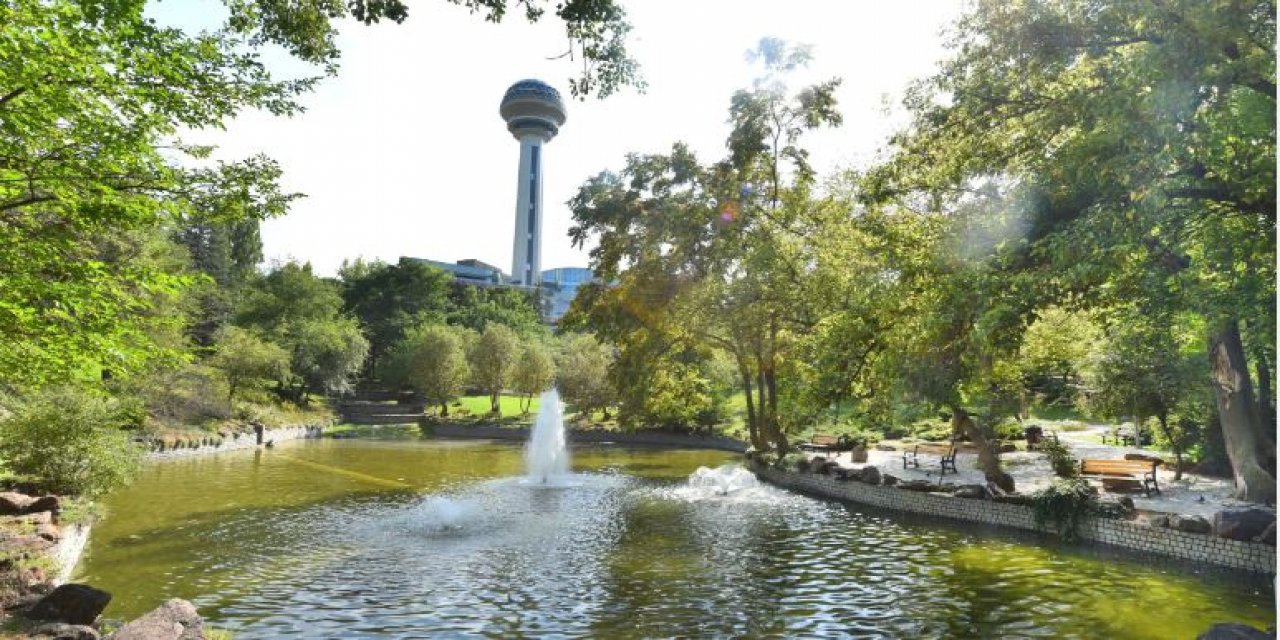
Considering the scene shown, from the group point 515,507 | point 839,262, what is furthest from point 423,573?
point 839,262

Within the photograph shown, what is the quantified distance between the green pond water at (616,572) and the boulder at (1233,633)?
6.93 ft

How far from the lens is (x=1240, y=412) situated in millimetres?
15898

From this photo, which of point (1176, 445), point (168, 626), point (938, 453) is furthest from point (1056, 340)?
point (168, 626)

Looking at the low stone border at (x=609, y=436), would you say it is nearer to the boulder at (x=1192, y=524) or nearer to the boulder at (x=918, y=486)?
the boulder at (x=918, y=486)

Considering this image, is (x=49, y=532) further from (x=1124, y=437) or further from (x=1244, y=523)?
(x=1124, y=437)

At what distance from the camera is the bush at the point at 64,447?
15.8 metres

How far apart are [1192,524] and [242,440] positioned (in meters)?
39.4

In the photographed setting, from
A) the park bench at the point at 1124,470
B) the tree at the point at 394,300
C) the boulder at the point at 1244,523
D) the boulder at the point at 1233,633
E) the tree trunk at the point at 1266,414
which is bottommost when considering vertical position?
the boulder at the point at 1233,633

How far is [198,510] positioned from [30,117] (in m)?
14.9

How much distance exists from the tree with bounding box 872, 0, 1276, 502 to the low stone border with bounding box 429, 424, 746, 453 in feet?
88.7

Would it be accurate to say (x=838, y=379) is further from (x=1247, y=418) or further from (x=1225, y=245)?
(x=1225, y=245)

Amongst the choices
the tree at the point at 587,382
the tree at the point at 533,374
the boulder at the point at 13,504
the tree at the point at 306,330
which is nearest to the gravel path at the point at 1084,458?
the tree at the point at 587,382

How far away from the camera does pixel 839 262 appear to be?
23.2 m

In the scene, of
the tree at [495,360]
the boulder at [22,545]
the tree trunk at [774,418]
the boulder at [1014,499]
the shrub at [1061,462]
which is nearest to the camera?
the boulder at [22,545]
